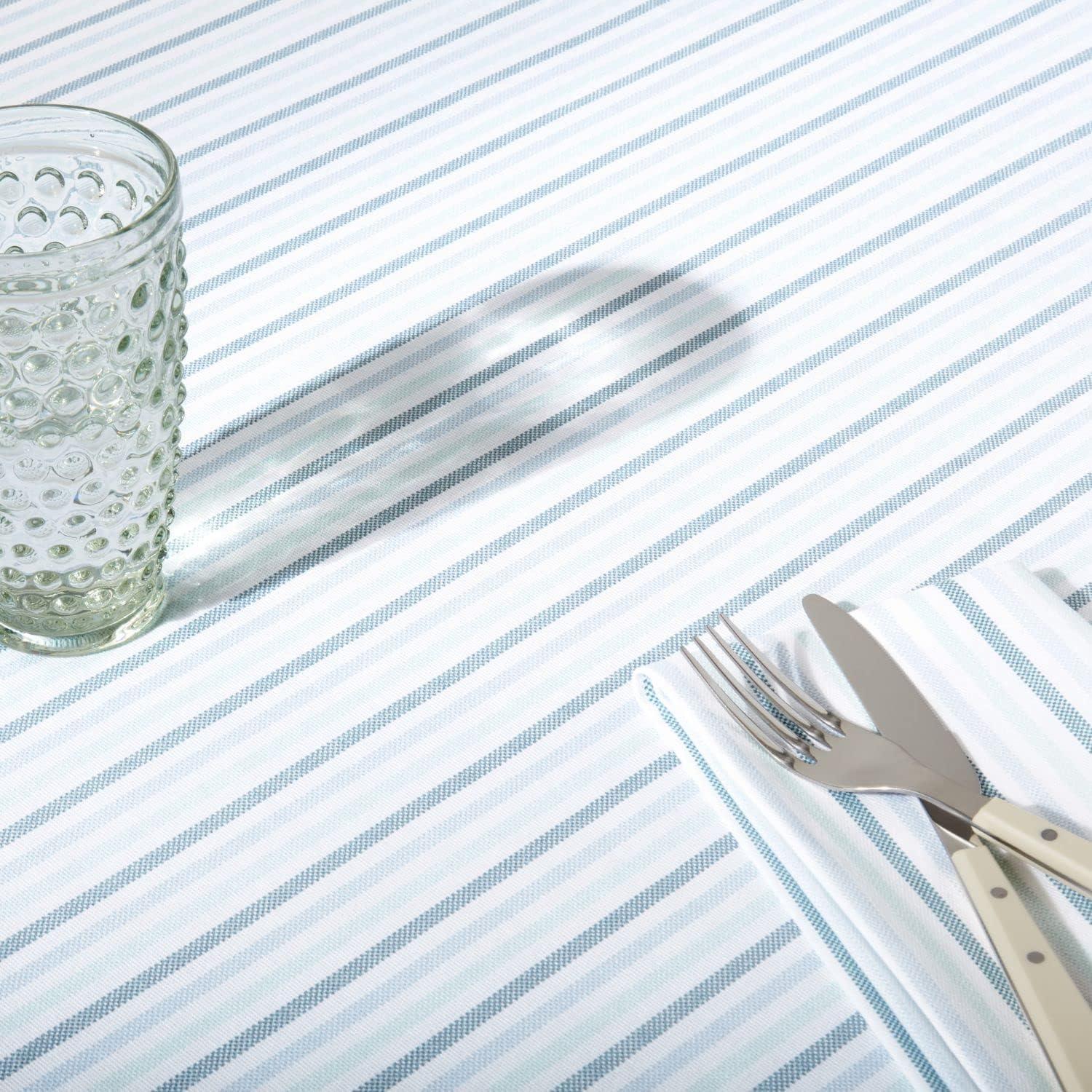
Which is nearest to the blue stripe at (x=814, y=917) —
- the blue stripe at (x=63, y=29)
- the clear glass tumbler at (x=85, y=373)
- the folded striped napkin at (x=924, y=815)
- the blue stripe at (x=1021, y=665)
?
the folded striped napkin at (x=924, y=815)

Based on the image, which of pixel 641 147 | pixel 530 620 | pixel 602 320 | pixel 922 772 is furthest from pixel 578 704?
pixel 641 147

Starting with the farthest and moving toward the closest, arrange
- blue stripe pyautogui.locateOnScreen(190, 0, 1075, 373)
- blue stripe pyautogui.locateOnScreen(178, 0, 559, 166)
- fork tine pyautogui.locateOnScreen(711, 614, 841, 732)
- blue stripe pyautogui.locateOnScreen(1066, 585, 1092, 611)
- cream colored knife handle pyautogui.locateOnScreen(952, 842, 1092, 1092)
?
blue stripe pyautogui.locateOnScreen(178, 0, 559, 166) → blue stripe pyautogui.locateOnScreen(190, 0, 1075, 373) → blue stripe pyautogui.locateOnScreen(1066, 585, 1092, 611) → fork tine pyautogui.locateOnScreen(711, 614, 841, 732) → cream colored knife handle pyautogui.locateOnScreen(952, 842, 1092, 1092)

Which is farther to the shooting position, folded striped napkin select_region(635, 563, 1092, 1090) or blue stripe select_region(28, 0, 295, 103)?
blue stripe select_region(28, 0, 295, 103)

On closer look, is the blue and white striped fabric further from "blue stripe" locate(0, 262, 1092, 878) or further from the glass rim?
the glass rim

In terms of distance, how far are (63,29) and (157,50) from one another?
0.07 m

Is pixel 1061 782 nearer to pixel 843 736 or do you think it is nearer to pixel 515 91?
pixel 843 736

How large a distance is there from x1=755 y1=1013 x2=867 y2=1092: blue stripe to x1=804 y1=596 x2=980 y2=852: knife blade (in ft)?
0.24

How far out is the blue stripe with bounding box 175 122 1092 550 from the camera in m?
0.69

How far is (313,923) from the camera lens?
1.72 feet

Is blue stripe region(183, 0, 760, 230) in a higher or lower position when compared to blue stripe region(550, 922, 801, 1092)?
higher

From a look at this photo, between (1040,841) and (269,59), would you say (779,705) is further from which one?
(269,59)

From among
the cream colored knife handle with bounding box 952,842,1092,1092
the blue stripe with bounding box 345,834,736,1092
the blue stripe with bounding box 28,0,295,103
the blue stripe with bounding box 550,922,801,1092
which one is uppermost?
the blue stripe with bounding box 28,0,295,103

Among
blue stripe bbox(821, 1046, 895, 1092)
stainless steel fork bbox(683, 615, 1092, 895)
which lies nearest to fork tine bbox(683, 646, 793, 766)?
stainless steel fork bbox(683, 615, 1092, 895)

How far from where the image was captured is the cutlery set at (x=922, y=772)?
445 millimetres
